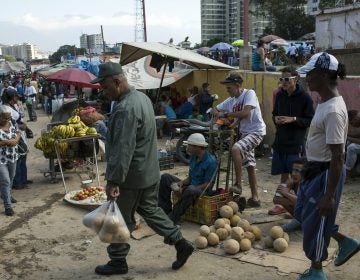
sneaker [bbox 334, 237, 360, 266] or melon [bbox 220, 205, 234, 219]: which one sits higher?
sneaker [bbox 334, 237, 360, 266]

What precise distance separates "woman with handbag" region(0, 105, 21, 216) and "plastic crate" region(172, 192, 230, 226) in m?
2.53

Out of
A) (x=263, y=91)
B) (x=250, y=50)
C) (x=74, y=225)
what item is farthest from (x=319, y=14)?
(x=74, y=225)

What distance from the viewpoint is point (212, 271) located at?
15.1 feet

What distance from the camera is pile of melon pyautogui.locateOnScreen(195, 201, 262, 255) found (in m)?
5.00

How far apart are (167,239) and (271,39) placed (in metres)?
17.4

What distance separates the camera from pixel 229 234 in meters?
5.32

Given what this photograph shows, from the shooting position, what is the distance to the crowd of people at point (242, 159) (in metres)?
3.69

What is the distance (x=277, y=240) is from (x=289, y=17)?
168 ft

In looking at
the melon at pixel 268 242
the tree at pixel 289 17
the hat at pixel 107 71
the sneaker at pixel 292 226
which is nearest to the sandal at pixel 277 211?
the sneaker at pixel 292 226

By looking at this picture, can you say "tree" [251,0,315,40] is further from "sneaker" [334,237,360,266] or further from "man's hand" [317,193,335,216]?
"man's hand" [317,193,335,216]

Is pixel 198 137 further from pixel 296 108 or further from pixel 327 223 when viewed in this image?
pixel 327 223

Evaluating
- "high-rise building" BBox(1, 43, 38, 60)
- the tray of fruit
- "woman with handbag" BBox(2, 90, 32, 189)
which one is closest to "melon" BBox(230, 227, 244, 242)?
the tray of fruit

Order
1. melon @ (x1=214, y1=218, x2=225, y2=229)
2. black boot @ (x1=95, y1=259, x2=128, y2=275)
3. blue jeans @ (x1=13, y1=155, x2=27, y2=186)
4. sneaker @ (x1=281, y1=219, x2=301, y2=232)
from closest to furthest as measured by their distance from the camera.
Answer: black boot @ (x1=95, y1=259, x2=128, y2=275), melon @ (x1=214, y1=218, x2=225, y2=229), sneaker @ (x1=281, y1=219, x2=301, y2=232), blue jeans @ (x1=13, y1=155, x2=27, y2=186)

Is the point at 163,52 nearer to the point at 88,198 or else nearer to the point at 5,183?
the point at 88,198
